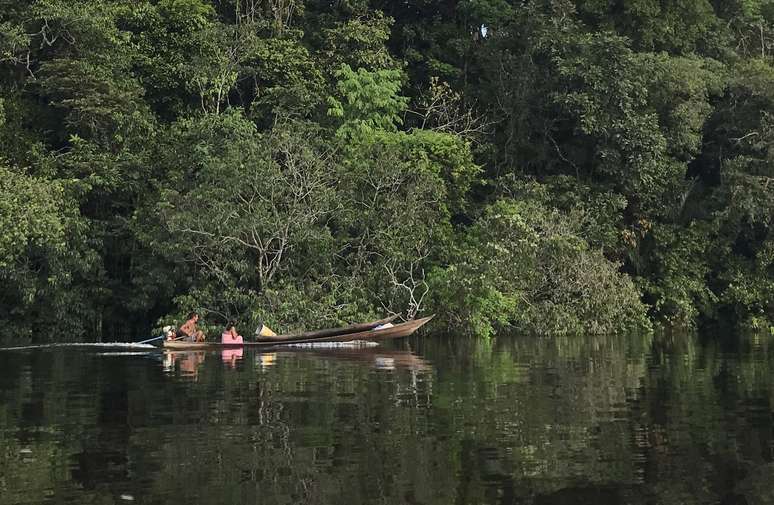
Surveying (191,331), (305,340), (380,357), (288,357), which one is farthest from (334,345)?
(191,331)

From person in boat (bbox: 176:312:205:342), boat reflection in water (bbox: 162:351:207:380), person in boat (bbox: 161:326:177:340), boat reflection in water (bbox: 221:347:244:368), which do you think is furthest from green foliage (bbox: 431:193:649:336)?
boat reflection in water (bbox: 162:351:207:380)

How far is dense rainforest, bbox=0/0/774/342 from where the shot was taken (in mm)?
25266

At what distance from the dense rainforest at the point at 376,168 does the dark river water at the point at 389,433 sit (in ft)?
25.8

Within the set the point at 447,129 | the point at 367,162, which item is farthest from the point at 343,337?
the point at 447,129

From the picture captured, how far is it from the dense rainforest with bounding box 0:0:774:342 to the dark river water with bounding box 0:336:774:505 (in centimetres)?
786

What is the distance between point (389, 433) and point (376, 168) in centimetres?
1734

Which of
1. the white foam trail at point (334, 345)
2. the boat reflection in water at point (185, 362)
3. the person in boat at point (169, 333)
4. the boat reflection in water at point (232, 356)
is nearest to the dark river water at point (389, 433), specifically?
the boat reflection in water at point (185, 362)

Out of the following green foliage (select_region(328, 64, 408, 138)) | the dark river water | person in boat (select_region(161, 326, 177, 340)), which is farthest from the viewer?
green foliage (select_region(328, 64, 408, 138))

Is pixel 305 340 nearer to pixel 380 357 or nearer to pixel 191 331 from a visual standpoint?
pixel 380 357

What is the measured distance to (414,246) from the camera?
26078 millimetres

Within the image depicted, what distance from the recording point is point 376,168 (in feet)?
87.6

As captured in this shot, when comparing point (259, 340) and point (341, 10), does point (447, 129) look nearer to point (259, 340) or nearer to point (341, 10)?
point (341, 10)

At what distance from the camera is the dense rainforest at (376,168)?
25.3 meters

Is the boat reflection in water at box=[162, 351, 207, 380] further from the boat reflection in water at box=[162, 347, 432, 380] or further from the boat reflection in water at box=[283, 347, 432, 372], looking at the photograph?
the boat reflection in water at box=[283, 347, 432, 372]
